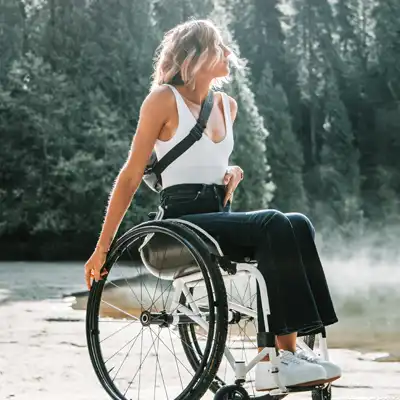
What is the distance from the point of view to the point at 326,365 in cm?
295

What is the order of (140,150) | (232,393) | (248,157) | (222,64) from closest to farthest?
(232,393), (140,150), (222,64), (248,157)

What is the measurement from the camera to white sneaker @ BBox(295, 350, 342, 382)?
2.94 metres

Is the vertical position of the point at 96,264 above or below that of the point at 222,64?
below

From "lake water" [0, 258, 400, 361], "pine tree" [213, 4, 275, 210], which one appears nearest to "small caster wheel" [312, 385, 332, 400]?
"lake water" [0, 258, 400, 361]

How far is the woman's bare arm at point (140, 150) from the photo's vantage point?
10.3ft

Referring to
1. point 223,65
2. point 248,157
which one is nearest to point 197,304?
point 223,65

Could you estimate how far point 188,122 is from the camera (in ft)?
10.4

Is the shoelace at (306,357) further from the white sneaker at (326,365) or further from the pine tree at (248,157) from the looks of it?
the pine tree at (248,157)

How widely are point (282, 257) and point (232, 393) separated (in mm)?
439

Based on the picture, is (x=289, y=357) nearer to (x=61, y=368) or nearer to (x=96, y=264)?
(x=96, y=264)

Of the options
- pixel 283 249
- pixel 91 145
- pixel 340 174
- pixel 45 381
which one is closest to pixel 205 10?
pixel 91 145

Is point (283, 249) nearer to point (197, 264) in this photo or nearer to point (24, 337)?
point (197, 264)

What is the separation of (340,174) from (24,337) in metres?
25.8

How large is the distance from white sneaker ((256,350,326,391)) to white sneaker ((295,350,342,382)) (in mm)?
29
